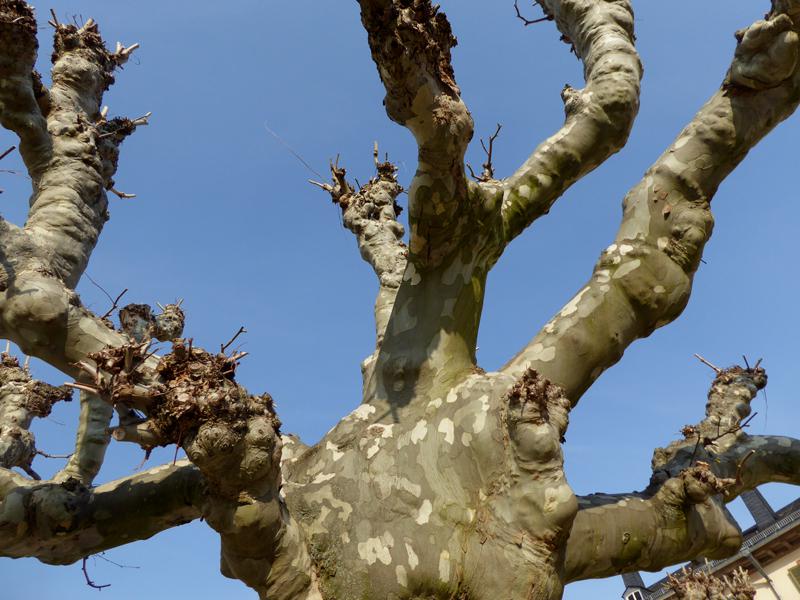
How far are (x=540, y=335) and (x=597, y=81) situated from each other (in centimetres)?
189

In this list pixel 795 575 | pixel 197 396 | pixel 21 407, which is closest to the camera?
pixel 197 396

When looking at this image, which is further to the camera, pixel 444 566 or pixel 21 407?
pixel 21 407

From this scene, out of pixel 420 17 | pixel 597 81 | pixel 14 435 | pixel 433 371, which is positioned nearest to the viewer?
pixel 420 17

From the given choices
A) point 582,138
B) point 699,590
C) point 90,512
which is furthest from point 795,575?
point 90,512

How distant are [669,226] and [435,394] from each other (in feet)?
4.85

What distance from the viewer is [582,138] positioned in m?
3.80

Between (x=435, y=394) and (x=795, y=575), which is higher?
(x=435, y=394)

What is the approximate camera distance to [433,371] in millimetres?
2977

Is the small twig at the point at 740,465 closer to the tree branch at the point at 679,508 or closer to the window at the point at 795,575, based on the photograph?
the tree branch at the point at 679,508

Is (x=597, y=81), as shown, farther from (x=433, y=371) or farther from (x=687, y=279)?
(x=433, y=371)

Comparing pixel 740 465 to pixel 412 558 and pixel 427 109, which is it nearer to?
pixel 412 558

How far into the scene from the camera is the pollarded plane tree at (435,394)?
236 cm

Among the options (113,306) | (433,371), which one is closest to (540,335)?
(433,371)

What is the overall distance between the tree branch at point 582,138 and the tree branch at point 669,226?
0.52 m
